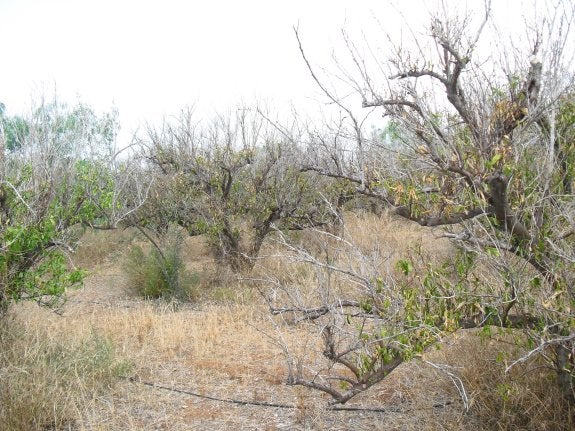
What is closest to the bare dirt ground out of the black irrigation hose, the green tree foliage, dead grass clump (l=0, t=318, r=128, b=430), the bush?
the black irrigation hose

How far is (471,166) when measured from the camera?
3180mm

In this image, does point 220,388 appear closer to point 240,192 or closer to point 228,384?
point 228,384

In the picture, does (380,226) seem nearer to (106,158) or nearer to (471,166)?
(106,158)

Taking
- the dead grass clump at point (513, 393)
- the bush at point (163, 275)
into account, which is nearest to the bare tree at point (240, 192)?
the bush at point (163, 275)

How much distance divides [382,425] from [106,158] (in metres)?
6.25

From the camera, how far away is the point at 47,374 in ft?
16.7

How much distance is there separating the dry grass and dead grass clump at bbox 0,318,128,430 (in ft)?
0.06

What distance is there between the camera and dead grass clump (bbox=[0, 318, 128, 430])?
4629 mm

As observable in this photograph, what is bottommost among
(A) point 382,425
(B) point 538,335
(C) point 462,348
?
(A) point 382,425

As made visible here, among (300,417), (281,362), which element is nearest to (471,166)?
(300,417)

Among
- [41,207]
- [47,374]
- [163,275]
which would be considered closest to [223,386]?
[47,374]

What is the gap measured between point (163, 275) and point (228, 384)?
4.68 m

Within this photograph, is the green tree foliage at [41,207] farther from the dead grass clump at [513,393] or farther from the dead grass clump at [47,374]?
the dead grass clump at [513,393]

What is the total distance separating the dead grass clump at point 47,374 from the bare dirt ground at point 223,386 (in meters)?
0.14
